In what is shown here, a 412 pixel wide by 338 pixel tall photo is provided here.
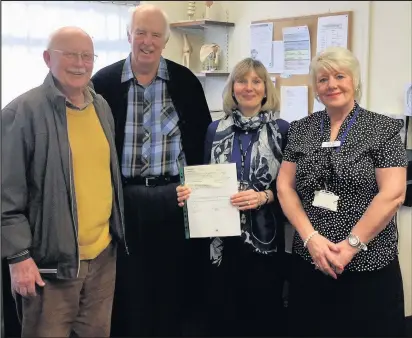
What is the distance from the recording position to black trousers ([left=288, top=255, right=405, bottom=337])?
1711 millimetres

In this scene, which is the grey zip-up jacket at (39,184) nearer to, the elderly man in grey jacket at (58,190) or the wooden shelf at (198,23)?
the elderly man in grey jacket at (58,190)

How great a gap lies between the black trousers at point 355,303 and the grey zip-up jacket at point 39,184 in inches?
34.0

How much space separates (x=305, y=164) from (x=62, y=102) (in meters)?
0.85

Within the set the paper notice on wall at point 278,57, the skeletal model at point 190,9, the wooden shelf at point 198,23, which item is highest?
the skeletal model at point 190,9

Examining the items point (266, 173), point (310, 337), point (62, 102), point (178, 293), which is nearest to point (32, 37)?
point (62, 102)

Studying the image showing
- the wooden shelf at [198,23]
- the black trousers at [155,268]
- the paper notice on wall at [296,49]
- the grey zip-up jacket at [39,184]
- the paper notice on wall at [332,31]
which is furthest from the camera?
the wooden shelf at [198,23]

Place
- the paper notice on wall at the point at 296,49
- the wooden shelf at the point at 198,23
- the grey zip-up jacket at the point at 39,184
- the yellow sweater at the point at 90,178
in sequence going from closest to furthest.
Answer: the grey zip-up jacket at the point at 39,184, the yellow sweater at the point at 90,178, the paper notice on wall at the point at 296,49, the wooden shelf at the point at 198,23

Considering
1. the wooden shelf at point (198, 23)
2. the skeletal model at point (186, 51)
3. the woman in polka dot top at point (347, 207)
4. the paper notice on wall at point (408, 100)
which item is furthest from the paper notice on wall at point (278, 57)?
the woman in polka dot top at point (347, 207)

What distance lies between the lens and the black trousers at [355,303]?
5.61 ft

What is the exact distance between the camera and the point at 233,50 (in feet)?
12.9

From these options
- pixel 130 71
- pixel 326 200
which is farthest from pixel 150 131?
pixel 326 200

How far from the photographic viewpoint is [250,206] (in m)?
1.87

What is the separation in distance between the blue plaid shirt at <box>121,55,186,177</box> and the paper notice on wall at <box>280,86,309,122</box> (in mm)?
1698

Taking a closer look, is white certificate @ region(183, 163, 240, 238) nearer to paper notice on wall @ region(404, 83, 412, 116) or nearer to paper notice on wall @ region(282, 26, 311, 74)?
paper notice on wall @ region(404, 83, 412, 116)
